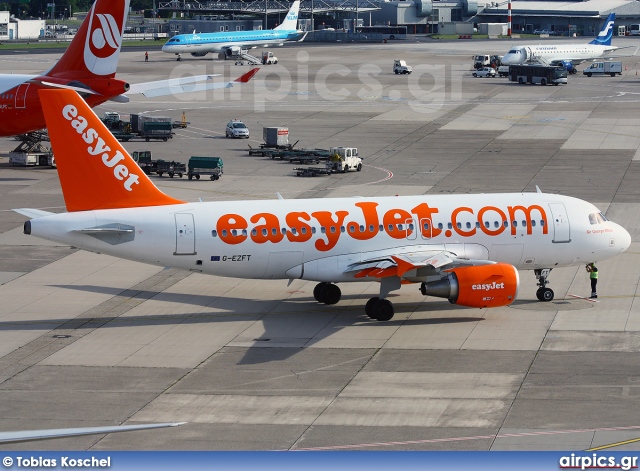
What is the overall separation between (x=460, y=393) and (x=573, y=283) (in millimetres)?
17512

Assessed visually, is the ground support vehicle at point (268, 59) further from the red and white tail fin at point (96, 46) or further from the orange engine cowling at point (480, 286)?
the orange engine cowling at point (480, 286)

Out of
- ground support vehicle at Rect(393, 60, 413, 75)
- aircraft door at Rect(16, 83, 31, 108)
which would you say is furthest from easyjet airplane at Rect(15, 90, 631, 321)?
ground support vehicle at Rect(393, 60, 413, 75)

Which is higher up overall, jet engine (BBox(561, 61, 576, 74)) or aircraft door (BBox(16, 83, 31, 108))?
aircraft door (BBox(16, 83, 31, 108))

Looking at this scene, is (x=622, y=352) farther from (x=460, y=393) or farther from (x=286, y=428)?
(x=286, y=428)

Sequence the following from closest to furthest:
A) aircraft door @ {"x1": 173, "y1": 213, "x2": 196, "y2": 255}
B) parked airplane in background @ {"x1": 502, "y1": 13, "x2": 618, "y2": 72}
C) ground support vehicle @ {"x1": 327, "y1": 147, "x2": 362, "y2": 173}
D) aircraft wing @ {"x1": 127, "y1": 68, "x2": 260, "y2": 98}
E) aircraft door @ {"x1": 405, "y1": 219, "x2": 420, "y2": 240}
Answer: aircraft door @ {"x1": 173, "y1": 213, "x2": 196, "y2": 255}
aircraft door @ {"x1": 405, "y1": 219, "x2": 420, "y2": 240}
aircraft wing @ {"x1": 127, "y1": 68, "x2": 260, "y2": 98}
ground support vehicle @ {"x1": 327, "y1": 147, "x2": 362, "y2": 173}
parked airplane in background @ {"x1": 502, "y1": 13, "x2": 618, "y2": 72}

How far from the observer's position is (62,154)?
44.5m

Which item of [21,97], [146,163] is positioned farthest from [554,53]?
[21,97]

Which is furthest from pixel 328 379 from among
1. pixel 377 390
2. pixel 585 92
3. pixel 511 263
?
pixel 585 92

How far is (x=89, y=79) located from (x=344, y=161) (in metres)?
20.6

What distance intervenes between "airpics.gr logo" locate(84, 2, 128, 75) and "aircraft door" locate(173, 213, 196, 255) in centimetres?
4063

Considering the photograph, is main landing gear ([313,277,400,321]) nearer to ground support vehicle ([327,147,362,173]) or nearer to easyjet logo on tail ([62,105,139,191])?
easyjet logo on tail ([62,105,139,191])

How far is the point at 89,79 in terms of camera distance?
8319 centimetres

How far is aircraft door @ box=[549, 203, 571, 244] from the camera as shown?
155 ft

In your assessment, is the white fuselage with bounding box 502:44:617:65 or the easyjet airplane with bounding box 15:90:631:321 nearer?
the easyjet airplane with bounding box 15:90:631:321
